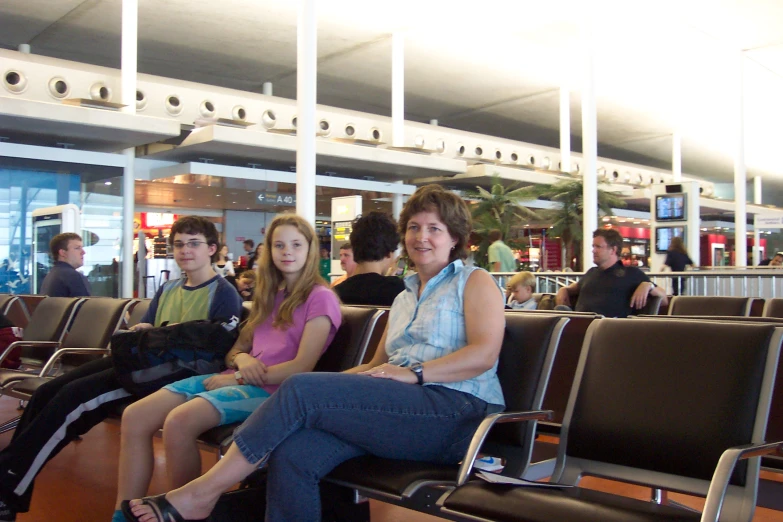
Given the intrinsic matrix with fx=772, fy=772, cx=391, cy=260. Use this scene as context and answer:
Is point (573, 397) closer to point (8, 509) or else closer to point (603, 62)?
point (8, 509)

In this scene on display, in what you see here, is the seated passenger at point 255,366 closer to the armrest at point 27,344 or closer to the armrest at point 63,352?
the armrest at point 63,352

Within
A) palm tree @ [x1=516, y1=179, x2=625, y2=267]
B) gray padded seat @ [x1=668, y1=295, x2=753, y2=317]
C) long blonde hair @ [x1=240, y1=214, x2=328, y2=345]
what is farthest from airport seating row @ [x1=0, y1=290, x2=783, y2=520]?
palm tree @ [x1=516, y1=179, x2=625, y2=267]

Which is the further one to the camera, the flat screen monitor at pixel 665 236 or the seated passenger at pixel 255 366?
the flat screen monitor at pixel 665 236

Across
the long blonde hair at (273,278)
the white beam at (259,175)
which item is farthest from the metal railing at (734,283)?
the white beam at (259,175)

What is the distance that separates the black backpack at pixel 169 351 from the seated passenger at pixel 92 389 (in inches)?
5.4

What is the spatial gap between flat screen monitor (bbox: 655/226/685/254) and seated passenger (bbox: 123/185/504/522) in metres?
14.1

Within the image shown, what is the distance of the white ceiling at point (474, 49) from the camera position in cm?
1346

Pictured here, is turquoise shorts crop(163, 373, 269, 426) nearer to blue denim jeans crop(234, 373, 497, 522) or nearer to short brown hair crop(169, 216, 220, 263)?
blue denim jeans crop(234, 373, 497, 522)

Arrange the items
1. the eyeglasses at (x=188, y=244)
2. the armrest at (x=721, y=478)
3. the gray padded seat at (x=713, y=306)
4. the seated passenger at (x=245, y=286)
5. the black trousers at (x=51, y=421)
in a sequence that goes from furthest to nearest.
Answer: the seated passenger at (x=245, y=286)
the gray padded seat at (x=713, y=306)
the eyeglasses at (x=188, y=244)
the black trousers at (x=51, y=421)
the armrest at (x=721, y=478)

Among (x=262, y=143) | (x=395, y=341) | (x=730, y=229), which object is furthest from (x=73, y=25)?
(x=730, y=229)

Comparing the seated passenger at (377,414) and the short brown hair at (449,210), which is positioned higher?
the short brown hair at (449,210)

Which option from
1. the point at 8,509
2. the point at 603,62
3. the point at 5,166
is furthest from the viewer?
the point at 603,62

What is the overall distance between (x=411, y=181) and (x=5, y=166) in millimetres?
9336

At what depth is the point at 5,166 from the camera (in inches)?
499
